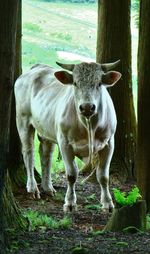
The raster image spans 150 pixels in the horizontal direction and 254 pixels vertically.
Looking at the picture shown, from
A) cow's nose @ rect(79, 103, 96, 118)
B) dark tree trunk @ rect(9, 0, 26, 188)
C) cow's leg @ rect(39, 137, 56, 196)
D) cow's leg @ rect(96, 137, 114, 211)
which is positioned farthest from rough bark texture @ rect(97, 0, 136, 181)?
cow's nose @ rect(79, 103, 96, 118)

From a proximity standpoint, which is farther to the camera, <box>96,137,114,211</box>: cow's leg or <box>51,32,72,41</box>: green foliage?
<box>51,32,72,41</box>: green foliage

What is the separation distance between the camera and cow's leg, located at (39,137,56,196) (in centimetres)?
1167

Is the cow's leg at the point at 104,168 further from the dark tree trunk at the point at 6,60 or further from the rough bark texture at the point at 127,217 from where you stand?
the dark tree trunk at the point at 6,60

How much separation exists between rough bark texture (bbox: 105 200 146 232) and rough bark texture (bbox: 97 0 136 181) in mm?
5545

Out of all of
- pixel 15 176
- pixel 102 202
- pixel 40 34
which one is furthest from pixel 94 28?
pixel 102 202

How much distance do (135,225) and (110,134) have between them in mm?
3066

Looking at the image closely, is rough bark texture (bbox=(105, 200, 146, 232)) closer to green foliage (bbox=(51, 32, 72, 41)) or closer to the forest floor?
the forest floor

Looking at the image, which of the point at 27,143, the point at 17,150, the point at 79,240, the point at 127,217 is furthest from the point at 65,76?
the point at 79,240

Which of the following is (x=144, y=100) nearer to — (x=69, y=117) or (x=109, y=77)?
(x=109, y=77)

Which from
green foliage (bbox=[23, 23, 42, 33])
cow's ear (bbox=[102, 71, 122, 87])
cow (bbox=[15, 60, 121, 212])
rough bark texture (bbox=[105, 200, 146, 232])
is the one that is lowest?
rough bark texture (bbox=[105, 200, 146, 232])

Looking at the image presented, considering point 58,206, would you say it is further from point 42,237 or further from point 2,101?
→ point 2,101

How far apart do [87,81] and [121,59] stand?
338 centimetres

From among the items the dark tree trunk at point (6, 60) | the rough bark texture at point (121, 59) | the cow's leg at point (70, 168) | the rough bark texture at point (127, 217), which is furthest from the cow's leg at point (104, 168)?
the dark tree trunk at point (6, 60)

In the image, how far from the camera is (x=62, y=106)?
1060 centimetres
